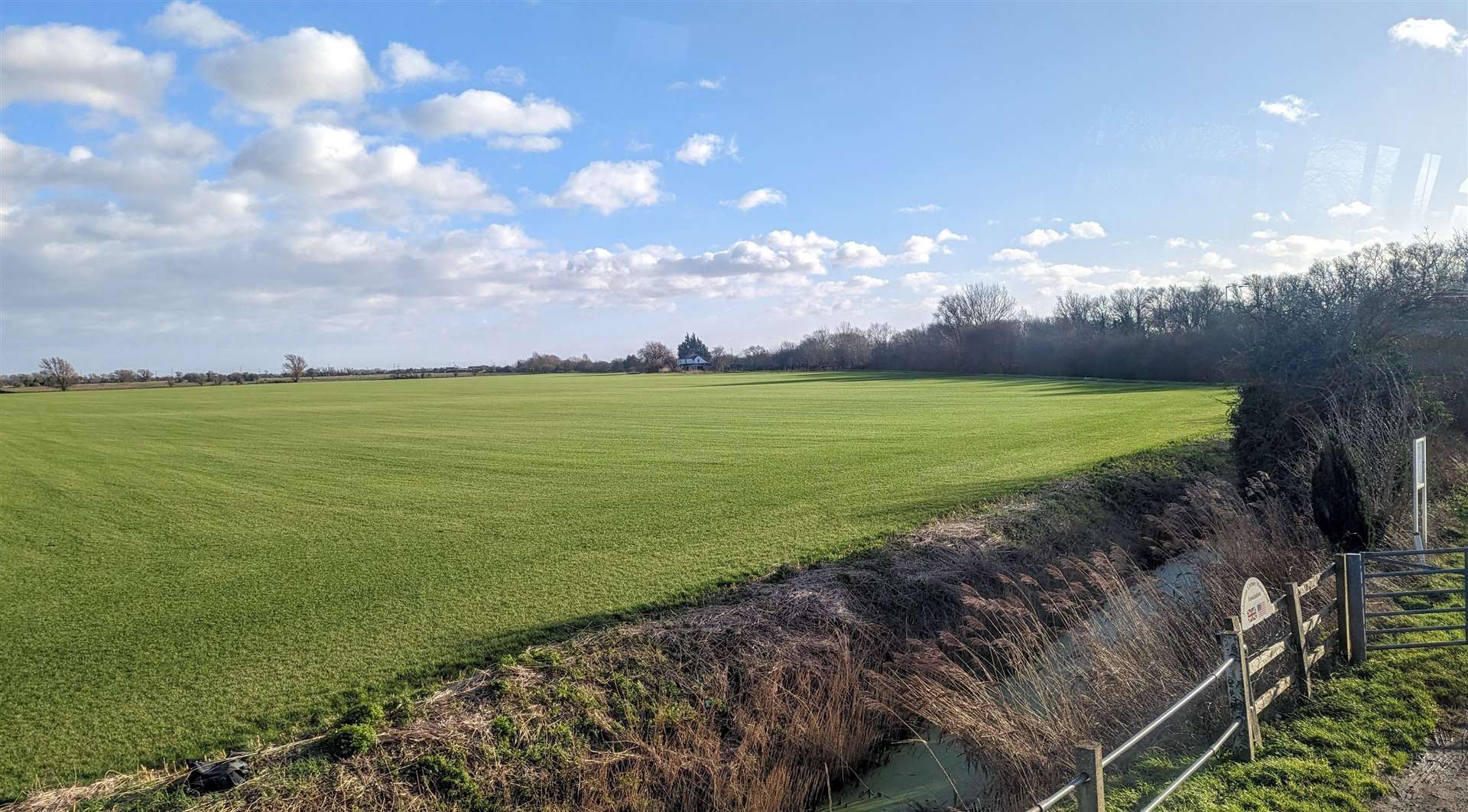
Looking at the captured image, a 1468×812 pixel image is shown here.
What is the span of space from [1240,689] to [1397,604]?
637 centimetres

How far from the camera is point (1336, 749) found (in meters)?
6.80

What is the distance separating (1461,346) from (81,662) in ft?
106

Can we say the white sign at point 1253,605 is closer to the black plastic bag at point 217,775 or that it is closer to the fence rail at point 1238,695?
the fence rail at point 1238,695

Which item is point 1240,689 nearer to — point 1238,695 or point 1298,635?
point 1238,695

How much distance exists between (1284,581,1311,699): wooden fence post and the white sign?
0.37m

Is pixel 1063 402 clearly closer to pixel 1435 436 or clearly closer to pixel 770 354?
pixel 1435 436

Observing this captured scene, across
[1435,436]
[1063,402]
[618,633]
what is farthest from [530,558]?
[1063,402]

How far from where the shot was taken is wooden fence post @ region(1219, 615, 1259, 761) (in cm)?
658

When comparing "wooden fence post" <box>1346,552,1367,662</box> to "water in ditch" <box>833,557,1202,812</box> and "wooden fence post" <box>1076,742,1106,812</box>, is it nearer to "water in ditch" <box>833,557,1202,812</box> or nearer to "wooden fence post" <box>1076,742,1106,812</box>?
"water in ditch" <box>833,557,1202,812</box>

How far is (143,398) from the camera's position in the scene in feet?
229

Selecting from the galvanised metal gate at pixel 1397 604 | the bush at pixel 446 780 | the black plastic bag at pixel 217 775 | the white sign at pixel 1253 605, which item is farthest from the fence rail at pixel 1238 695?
the black plastic bag at pixel 217 775

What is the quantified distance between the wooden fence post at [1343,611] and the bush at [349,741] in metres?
10.5

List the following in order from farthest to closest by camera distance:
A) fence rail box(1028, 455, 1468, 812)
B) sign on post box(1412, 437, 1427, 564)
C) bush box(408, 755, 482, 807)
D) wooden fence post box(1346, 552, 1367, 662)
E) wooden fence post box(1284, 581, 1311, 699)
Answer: sign on post box(1412, 437, 1427, 564)
wooden fence post box(1346, 552, 1367, 662)
wooden fence post box(1284, 581, 1311, 699)
bush box(408, 755, 482, 807)
fence rail box(1028, 455, 1468, 812)

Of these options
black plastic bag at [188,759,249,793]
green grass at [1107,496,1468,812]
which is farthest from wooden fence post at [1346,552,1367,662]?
black plastic bag at [188,759,249,793]
